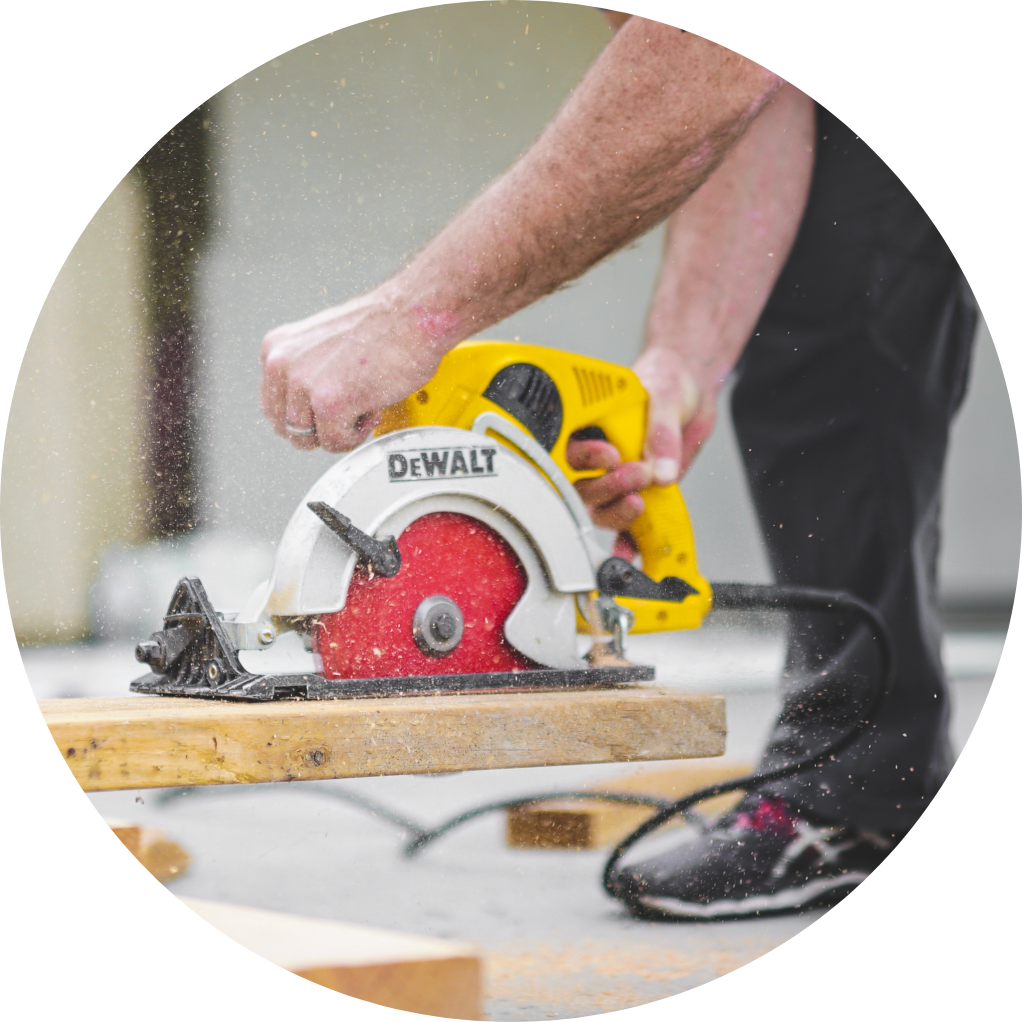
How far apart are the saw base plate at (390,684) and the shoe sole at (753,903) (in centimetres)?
30

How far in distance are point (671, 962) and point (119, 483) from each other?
802mm

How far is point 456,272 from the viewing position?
1204mm

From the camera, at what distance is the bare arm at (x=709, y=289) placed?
134cm

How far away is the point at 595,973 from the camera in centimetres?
129

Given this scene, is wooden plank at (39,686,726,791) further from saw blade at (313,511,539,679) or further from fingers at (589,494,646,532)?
fingers at (589,494,646,532)

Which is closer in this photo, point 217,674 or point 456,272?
point 217,674

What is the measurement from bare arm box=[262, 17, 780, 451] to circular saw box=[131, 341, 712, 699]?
0.05 meters

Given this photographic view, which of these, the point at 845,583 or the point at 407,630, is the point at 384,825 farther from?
the point at 845,583

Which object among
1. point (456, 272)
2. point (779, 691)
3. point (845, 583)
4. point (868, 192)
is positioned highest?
point (868, 192)

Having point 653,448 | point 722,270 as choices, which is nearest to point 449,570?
point 653,448

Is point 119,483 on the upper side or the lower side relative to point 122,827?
upper

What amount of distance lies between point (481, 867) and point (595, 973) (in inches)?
6.6

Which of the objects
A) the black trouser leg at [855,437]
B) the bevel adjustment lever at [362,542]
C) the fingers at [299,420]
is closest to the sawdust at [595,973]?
the black trouser leg at [855,437]

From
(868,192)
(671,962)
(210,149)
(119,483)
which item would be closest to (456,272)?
(210,149)
